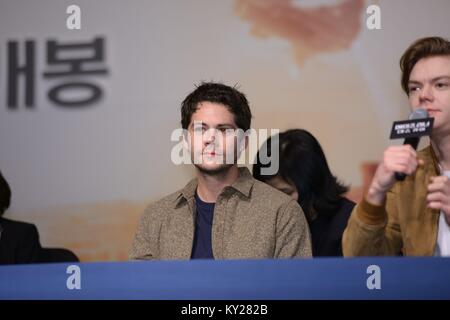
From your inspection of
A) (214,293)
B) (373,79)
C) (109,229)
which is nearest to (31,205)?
(109,229)

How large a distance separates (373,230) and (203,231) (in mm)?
550

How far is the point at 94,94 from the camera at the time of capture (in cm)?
235

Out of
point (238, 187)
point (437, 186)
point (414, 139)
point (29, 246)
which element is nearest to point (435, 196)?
point (437, 186)

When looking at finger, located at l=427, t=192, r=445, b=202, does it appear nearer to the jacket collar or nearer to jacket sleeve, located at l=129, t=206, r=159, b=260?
the jacket collar

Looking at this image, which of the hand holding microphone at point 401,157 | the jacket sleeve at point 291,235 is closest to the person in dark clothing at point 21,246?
the jacket sleeve at point 291,235

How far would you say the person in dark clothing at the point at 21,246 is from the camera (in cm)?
223

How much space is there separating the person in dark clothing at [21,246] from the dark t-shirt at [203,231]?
534mm

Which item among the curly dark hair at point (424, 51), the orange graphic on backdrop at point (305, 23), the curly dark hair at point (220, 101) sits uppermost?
the orange graphic on backdrop at point (305, 23)

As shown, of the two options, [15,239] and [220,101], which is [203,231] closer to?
[220,101]

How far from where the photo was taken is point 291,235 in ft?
6.45

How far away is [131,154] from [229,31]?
0.55 metres

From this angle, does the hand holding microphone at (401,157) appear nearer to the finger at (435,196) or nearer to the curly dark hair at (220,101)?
the finger at (435,196)
